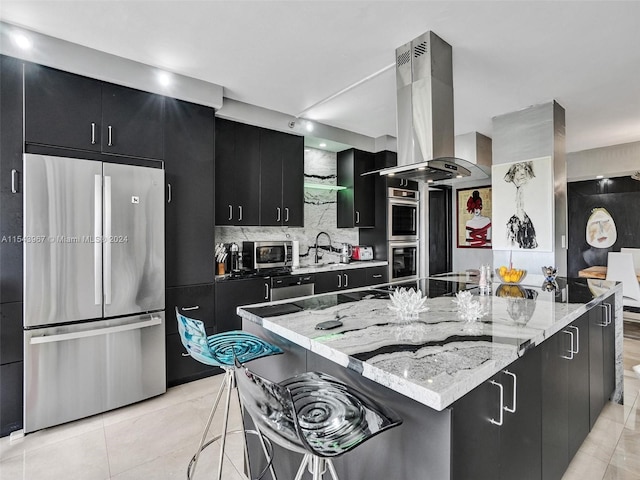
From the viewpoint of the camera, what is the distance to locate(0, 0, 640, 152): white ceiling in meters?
2.02

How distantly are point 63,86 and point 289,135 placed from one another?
218cm

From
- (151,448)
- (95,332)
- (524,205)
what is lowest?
(151,448)

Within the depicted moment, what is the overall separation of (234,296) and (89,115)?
1.92m

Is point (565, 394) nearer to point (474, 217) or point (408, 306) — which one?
point (408, 306)

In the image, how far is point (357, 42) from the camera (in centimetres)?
236

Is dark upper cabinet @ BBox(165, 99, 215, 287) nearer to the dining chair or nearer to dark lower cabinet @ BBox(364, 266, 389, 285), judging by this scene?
dark lower cabinet @ BBox(364, 266, 389, 285)

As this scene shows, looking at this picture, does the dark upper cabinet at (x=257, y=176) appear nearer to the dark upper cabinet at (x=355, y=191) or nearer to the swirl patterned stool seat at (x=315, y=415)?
the dark upper cabinet at (x=355, y=191)

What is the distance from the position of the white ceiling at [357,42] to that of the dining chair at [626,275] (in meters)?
2.06

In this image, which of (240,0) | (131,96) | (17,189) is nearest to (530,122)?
(240,0)

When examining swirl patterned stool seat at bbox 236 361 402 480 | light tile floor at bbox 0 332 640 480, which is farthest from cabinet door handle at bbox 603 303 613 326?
swirl patterned stool seat at bbox 236 361 402 480

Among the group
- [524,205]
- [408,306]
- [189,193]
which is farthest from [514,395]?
[524,205]

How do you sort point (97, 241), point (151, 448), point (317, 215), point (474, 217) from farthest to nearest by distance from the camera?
point (474, 217), point (317, 215), point (97, 241), point (151, 448)

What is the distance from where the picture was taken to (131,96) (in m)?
2.71

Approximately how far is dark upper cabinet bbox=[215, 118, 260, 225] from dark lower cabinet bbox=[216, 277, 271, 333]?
2.20ft
